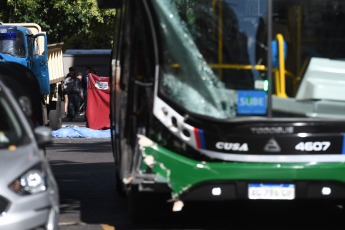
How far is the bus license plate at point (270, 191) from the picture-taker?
9625 mm

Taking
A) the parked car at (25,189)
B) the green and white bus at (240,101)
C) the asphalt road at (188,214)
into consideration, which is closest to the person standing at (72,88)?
the asphalt road at (188,214)

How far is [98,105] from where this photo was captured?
2881 centimetres

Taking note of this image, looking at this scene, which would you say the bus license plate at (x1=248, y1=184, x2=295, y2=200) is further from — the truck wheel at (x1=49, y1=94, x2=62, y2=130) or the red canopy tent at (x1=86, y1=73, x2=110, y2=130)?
the truck wheel at (x1=49, y1=94, x2=62, y2=130)

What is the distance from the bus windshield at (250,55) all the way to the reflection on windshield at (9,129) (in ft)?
4.80

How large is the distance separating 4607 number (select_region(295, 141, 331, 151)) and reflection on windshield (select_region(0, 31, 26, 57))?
1507 cm

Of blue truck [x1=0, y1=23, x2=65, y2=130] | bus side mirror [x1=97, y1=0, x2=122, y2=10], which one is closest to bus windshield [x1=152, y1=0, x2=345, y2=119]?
bus side mirror [x1=97, y1=0, x2=122, y2=10]

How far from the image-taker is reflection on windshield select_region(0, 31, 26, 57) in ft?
78.2

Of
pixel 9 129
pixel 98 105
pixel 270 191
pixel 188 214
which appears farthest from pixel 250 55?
pixel 98 105

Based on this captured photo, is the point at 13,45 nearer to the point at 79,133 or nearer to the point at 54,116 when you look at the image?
the point at 79,133

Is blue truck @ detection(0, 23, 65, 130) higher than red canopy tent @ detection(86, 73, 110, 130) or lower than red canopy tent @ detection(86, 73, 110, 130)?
higher

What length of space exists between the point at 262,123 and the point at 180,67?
36.0 inches

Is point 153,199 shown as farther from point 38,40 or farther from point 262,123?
point 38,40

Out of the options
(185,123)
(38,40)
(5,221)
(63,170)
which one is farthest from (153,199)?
(38,40)

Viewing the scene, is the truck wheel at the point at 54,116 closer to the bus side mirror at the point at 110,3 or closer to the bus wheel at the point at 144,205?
the bus side mirror at the point at 110,3
